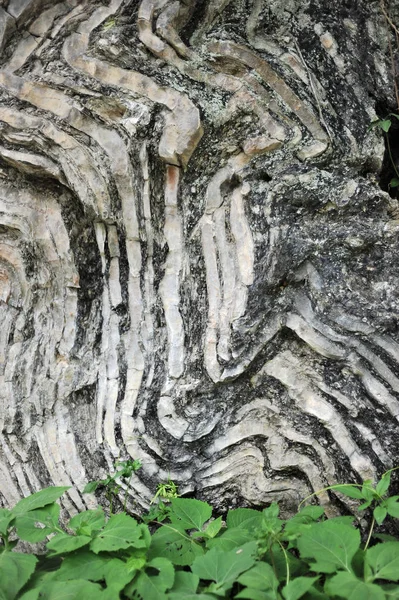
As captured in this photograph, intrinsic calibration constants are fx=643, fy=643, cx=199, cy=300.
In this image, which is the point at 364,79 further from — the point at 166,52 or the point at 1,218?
the point at 1,218

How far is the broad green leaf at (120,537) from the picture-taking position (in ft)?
5.43

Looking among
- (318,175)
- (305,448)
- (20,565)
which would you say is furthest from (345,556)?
(318,175)

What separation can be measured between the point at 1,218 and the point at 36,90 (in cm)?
53

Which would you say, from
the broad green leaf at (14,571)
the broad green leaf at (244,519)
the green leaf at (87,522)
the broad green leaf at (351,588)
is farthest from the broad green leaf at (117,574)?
the broad green leaf at (351,588)

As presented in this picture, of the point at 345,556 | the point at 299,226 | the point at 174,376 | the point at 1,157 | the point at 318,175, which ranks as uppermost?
the point at 1,157

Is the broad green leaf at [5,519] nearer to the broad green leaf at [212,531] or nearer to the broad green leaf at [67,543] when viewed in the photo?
the broad green leaf at [67,543]

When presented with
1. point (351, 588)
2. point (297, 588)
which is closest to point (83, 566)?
point (297, 588)

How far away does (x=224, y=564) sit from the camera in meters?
1.59

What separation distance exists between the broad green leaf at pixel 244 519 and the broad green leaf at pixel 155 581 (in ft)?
1.03

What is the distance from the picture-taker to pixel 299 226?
2.35 m

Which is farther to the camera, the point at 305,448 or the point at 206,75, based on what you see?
the point at 206,75

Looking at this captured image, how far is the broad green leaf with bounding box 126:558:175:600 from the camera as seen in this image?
5.12ft

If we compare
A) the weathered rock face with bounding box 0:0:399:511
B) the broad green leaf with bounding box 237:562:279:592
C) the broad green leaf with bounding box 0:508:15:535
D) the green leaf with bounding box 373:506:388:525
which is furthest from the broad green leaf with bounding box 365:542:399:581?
the broad green leaf with bounding box 0:508:15:535

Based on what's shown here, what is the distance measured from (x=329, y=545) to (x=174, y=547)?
1.44 ft
